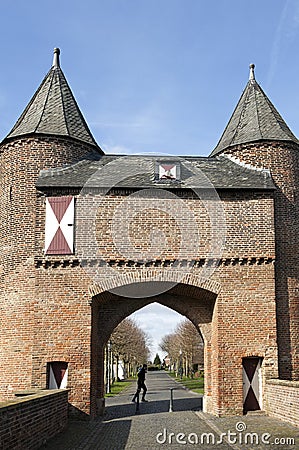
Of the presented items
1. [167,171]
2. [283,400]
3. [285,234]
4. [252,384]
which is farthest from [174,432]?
[167,171]

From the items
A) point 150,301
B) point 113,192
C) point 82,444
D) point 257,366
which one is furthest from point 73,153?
point 82,444

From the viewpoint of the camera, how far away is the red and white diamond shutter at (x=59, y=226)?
19797mm

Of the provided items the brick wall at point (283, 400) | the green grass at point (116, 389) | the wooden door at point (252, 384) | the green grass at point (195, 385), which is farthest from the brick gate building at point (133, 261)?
the green grass at point (195, 385)

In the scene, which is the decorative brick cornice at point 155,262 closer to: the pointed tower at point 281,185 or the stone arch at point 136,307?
the stone arch at point 136,307

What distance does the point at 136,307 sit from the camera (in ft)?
73.0

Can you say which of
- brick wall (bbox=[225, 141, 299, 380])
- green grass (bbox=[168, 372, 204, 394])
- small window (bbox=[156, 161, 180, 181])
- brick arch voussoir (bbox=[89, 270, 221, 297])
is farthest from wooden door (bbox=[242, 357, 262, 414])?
green grass (bbox=[168, 372, 204, 394])

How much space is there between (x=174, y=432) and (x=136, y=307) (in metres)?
7.22

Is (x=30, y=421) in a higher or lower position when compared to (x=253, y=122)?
lower

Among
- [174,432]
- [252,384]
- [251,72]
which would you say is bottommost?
[174,432]

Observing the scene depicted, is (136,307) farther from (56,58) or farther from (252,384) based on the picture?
(56,58)

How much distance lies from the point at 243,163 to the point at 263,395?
316 inches

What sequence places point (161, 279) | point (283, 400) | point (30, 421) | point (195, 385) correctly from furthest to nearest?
point (195, 385)
point (161, 279)
point (283, 400)
point (30, 421)

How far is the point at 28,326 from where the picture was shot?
19922mm

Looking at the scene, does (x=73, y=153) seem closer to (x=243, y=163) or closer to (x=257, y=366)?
(x=243, y=163)
